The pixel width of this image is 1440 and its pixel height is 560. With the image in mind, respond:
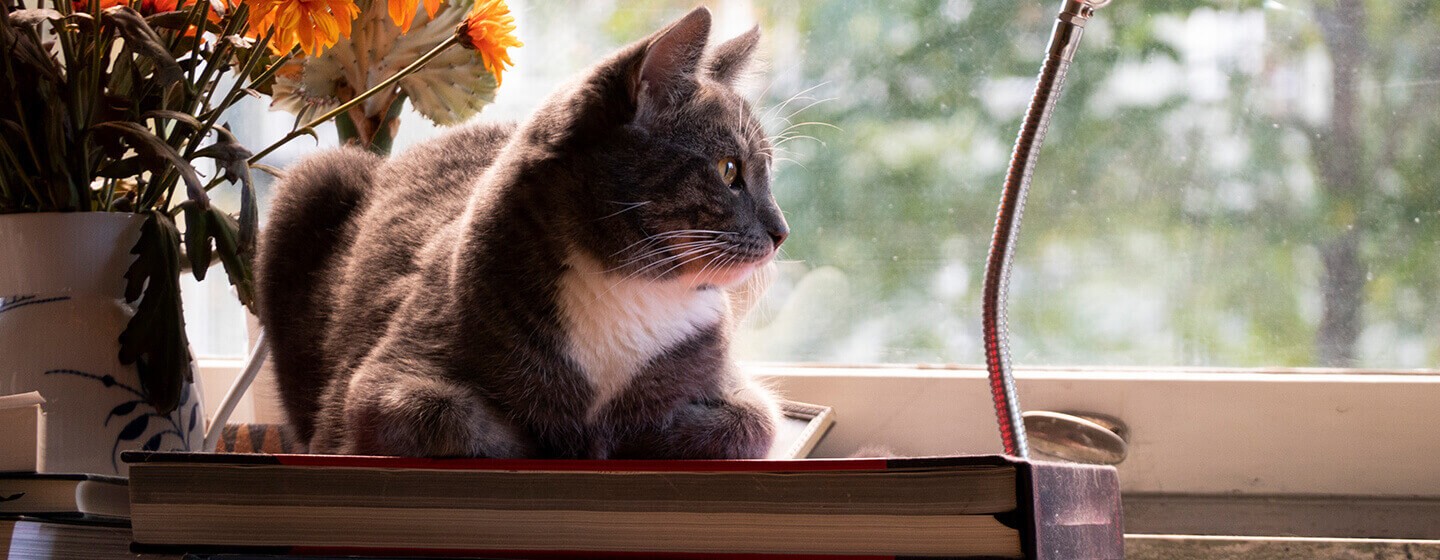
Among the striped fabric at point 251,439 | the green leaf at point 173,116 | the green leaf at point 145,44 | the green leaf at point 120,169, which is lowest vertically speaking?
the striped fabric at point 251,439

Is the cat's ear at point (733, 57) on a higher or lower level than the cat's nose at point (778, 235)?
higher

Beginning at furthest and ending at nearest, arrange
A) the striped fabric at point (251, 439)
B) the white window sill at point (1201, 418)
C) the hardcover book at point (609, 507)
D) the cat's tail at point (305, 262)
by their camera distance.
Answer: the white window sill at point (1201, 418)
the striped fabric at point (251, 439)
the cat's tail at point (305, 262)
the hardcover book at point (609, 507)

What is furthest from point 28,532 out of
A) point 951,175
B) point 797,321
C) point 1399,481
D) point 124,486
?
Result: point 1399,481

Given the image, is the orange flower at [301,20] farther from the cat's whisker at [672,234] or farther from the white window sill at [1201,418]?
the white window sill at [1201,418]

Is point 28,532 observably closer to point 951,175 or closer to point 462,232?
point 462,232

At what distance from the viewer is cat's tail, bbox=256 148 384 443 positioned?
24.1 inches

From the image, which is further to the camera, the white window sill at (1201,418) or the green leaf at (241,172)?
the white window sill at (1201,418)

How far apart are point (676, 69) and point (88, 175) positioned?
415 millimetres

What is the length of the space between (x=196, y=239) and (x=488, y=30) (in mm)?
248

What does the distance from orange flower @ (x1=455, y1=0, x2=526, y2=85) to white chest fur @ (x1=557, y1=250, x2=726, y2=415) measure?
0.24 metres

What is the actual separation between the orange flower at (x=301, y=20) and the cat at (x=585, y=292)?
0.43 feet

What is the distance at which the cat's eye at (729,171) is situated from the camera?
54cm

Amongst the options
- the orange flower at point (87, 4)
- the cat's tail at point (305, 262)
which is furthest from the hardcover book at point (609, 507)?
the orange flower at point (87, 4)

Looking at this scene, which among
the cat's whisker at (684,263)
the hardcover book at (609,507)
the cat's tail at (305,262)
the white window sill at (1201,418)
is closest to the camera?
the hardcover book at (609,507)
